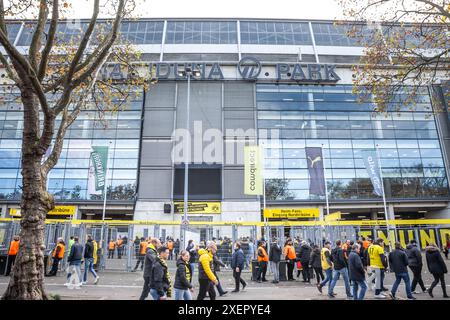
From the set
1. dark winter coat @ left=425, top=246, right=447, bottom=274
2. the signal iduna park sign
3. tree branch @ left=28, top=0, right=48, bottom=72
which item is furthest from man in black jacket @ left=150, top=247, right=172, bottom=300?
the signal iduna park sign

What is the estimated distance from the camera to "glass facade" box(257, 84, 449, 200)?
30859 millimetres

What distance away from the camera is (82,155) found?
1228 inches

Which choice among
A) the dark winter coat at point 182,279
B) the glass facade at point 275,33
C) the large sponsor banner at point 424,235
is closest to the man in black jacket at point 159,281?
the dark winter coat at point 182,279

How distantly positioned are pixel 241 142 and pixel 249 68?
8.81 m

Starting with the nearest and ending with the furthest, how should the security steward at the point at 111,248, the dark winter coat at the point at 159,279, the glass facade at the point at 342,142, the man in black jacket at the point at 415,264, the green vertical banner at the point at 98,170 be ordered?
the dark winter coat at the point at 159,279, the man in black jacket at the point at 415,264, the security steward at the point at 111,248, the green vertical banner at the point at 98,170, the glass facade at the point at 342,142

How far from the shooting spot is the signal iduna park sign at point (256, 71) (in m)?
32.6

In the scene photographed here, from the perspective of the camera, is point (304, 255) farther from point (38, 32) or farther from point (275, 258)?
point (38, 32)

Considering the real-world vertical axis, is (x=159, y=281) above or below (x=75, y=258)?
below

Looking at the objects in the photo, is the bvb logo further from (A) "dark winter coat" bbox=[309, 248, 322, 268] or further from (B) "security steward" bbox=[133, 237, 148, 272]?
(A) "dark winter coat" bbox=[309, 248, 322, 268]

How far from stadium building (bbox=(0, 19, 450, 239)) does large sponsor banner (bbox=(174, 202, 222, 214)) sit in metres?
0.10

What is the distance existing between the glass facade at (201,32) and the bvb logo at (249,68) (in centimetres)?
451

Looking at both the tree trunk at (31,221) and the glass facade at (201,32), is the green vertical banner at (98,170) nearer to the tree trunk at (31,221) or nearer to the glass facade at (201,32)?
the tree trunk at (31,221)

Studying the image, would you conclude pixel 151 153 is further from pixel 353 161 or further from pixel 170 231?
pixel 353 161

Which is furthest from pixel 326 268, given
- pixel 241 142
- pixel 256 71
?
pixel 256 71
